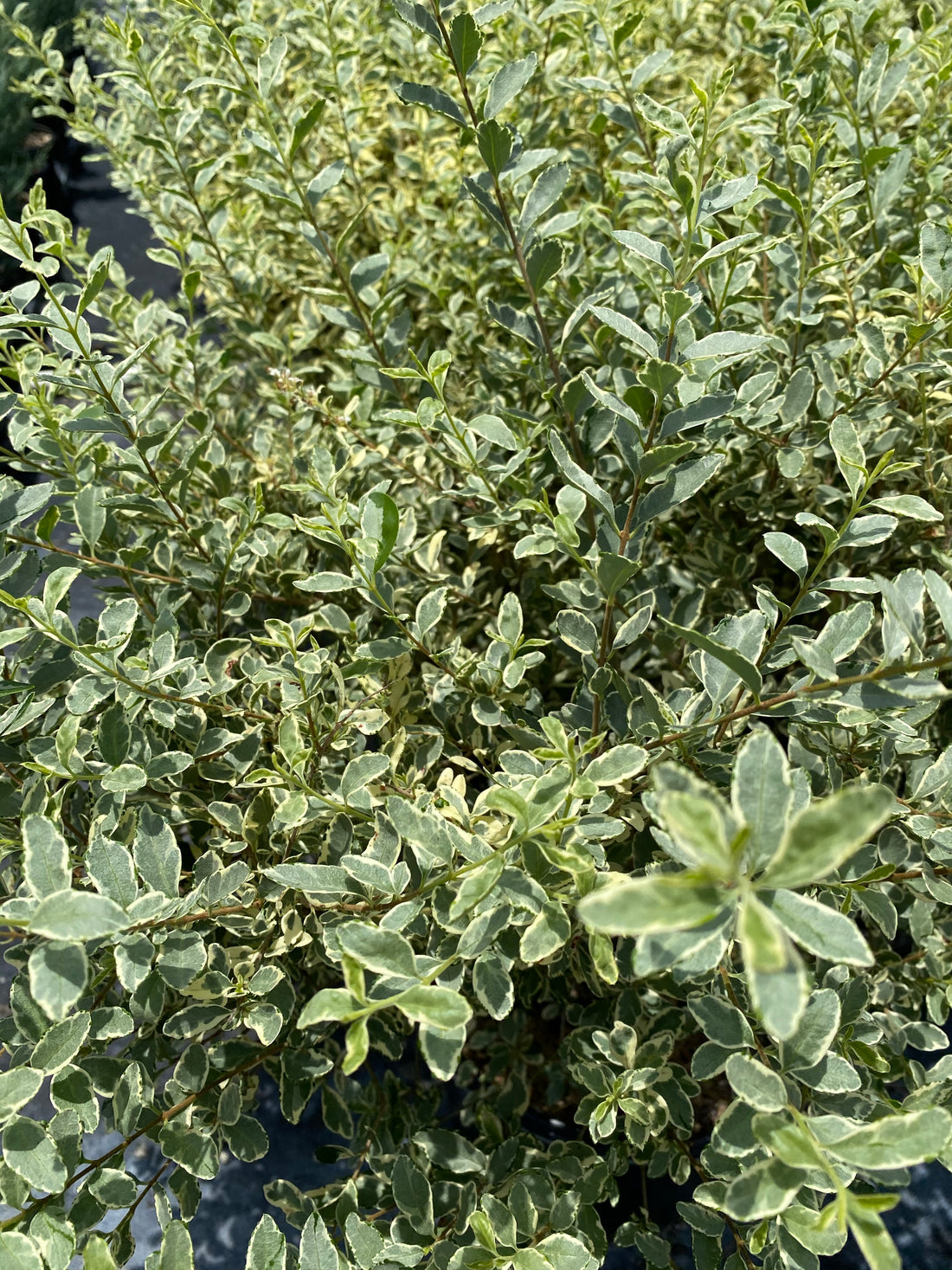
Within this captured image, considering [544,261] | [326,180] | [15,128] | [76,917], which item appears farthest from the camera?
[15,128]

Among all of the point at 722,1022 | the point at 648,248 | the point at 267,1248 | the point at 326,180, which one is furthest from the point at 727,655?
the point at 326,180

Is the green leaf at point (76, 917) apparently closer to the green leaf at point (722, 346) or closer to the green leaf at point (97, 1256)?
the green leaf at point (97, 1256)

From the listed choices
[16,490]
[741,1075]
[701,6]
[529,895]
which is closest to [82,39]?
[701,6]

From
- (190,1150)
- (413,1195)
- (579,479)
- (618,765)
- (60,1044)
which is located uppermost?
(579,479)

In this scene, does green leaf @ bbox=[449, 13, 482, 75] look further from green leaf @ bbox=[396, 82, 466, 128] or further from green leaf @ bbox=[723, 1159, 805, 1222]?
green leaf @ bbox=[723, 1159, 805, 1222]

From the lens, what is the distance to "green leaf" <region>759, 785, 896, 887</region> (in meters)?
0.53

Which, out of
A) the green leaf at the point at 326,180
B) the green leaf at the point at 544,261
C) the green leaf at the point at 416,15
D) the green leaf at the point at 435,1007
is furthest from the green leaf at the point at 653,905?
the green leaf at the point at 326,180

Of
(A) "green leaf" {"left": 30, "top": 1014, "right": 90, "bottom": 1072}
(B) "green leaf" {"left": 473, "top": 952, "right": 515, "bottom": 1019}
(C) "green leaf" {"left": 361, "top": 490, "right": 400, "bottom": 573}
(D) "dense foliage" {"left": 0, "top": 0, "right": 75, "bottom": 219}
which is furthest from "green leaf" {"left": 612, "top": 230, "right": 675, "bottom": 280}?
(D) "dense foliage" {"left": 0, "top": 0, "right": 75, "bottom": 219}

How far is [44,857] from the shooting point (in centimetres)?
81

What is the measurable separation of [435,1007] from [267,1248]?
42 centimetres

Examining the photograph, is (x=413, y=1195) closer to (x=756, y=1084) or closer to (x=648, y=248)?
(x=756, y=1084)

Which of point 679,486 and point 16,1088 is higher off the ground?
point 679,486

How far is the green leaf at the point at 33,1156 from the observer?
0.84 meters

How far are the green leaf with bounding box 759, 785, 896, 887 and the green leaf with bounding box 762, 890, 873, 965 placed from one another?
72 mm
